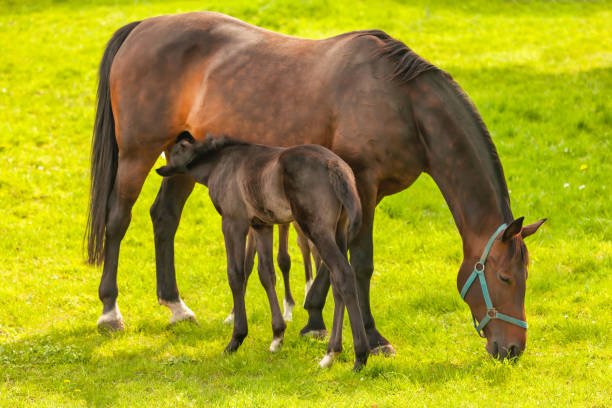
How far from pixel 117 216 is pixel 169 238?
2.03 ft

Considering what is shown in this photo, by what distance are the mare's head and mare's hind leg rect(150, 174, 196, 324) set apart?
3.14m

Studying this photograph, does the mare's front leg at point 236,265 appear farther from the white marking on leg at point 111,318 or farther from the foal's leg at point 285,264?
the white marking on leg at point 111,318

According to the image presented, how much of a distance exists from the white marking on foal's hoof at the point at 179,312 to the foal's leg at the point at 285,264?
0.95 metres

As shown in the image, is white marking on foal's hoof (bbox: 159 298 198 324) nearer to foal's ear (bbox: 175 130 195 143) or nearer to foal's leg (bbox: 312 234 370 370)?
foal's ear (bbox: 175 130 195 143)

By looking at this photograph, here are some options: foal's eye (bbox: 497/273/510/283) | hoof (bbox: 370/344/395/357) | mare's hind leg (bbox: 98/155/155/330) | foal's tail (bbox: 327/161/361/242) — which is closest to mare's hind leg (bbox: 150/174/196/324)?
mare's hind leg (bbox: 98/155/155/330)

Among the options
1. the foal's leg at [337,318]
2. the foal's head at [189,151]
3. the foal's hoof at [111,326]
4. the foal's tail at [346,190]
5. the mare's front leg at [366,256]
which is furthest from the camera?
the foal's hoof at [111,326]

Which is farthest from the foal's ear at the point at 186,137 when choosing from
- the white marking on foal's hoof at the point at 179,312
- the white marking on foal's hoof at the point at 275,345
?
the white marking on foal's hoof at the point at 275,345

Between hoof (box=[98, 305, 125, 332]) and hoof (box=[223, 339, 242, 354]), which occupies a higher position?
hoof (box=[223, 339, 242, 354])

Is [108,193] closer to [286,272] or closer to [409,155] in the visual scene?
[286,272]

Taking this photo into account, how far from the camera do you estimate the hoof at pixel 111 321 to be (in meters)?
7.15

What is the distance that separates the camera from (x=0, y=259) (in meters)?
9.08

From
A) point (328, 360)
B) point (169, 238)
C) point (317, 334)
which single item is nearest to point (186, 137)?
point (169, 238)

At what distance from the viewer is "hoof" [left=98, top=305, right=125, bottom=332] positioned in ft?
23.5

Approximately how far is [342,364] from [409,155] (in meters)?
1.84
